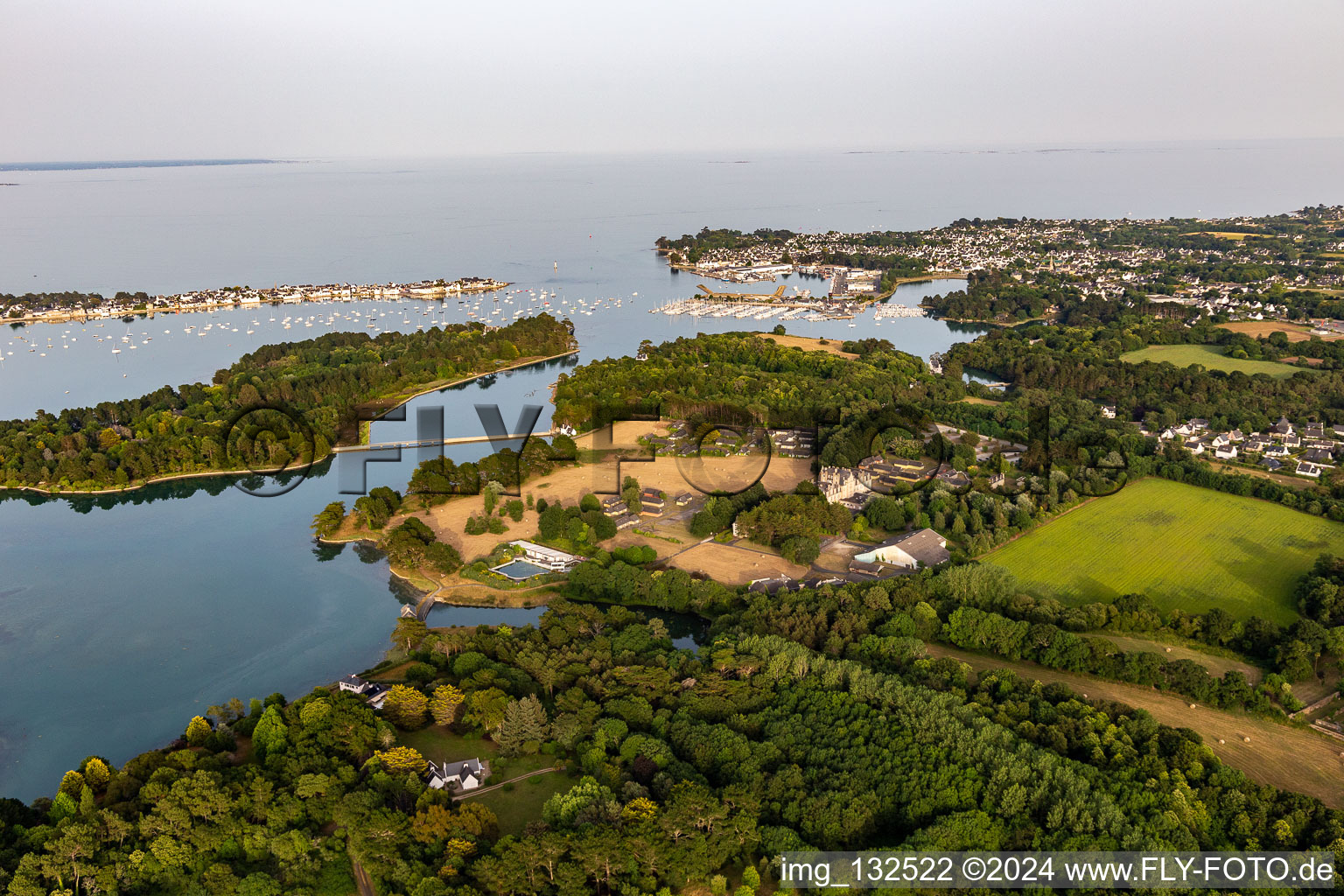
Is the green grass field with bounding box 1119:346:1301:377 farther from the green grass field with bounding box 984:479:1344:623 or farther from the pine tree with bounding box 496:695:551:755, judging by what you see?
the pine tree with bounding box 496:695:551:755

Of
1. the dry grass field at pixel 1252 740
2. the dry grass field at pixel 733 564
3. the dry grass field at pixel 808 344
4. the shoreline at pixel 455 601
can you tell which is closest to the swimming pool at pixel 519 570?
the shoreline at pixel 455 601

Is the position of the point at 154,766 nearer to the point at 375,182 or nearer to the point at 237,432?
the point at 237,432

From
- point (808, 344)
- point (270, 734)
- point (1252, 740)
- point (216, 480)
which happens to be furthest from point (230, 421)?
point (1252, 740)

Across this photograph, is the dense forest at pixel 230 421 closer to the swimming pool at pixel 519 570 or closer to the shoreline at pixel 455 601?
the shoreline at pixel 455 601

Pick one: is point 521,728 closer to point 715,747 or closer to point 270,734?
point 715,747

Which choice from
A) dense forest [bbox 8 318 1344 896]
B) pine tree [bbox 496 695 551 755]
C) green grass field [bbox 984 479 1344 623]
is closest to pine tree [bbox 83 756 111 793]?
dense forest [bbox 8 318 1344 896]
